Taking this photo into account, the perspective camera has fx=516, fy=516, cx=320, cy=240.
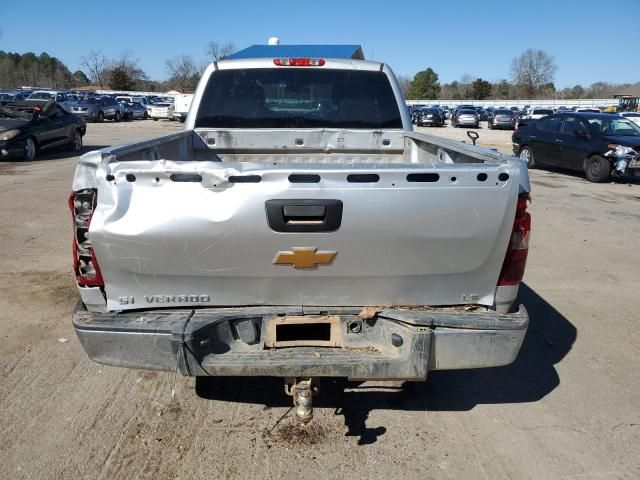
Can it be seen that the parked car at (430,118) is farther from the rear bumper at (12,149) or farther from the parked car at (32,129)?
the rear bumper at (12,149)

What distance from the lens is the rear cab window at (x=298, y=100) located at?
16.0 ft

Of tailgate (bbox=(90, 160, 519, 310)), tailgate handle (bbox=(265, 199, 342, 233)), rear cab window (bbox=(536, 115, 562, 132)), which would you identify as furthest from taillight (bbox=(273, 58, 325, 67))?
rear cab window (bbox=(536, 115, 562, 132))

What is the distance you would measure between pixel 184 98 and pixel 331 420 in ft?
119

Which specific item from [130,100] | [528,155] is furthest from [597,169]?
[130,100]

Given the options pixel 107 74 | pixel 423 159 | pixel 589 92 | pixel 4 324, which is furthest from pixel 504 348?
pixel 589 92

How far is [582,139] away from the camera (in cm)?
1354

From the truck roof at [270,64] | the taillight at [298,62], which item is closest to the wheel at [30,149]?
the truck roof at [270,64]

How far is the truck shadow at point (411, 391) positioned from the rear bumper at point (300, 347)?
75cm

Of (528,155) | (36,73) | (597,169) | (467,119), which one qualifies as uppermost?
(36,73)

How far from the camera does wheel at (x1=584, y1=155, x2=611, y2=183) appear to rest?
1294cm

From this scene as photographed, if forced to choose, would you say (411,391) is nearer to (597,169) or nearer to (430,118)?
(597,169)

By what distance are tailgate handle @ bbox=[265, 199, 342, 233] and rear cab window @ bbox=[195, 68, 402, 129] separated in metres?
2.69

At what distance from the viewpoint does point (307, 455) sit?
2.92m

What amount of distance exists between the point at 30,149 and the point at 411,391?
48.9 feet
